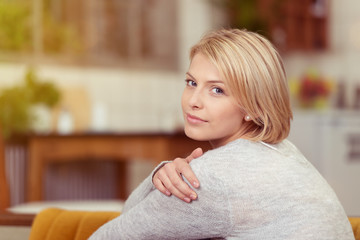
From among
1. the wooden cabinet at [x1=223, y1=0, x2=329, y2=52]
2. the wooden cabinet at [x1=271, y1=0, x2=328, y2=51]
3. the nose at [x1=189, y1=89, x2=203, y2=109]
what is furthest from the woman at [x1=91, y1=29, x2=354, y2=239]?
the wooden cabinet at [x1=271, y1=0, x2=328, y2=51]

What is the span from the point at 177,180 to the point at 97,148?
2700 millimetres

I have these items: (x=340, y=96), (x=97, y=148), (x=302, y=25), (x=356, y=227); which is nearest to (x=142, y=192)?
(x=356, y=227)

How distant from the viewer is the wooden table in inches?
145

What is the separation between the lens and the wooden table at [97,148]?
12.1 feet

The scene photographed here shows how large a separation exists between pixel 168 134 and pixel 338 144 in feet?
7.31

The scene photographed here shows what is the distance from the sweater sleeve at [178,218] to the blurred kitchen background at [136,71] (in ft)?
8.11

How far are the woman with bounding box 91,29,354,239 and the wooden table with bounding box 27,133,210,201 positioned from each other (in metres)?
2.46

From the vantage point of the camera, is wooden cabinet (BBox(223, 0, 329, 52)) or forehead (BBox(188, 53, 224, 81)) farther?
wooden cabinet (BBox(223, 0, 329, 52))

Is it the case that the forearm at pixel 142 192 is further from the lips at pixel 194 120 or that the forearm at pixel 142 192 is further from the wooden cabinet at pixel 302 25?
the wooden cabinet at pixel 302 25

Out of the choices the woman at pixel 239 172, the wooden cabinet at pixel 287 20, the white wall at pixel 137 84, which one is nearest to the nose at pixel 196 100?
the woman at pixel 239 172

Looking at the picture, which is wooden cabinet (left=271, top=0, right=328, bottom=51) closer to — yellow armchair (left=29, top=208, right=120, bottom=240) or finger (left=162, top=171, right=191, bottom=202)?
yellow armchair (left=29, top=208, right=120, bottom=240)

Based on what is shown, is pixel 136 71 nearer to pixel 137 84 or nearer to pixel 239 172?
pixel 137 84

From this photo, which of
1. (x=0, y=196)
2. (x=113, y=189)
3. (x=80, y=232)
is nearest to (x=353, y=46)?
(x=113, y=189)

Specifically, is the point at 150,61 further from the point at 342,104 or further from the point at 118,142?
the point at 342,104
